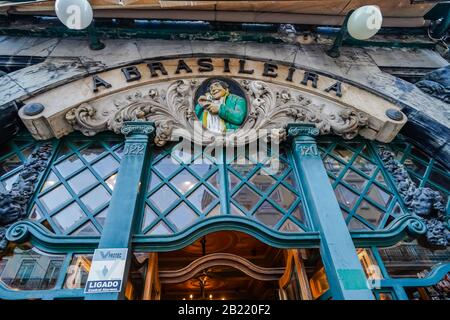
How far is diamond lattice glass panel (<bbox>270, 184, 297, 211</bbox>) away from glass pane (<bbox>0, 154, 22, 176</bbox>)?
4095mm

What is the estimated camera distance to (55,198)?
14.2ft

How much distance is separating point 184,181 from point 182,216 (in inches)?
23.9

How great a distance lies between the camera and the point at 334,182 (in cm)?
483

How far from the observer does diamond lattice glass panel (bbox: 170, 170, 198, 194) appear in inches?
180

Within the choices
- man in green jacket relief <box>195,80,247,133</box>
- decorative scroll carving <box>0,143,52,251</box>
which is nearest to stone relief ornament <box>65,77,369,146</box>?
man in green jacket relief <box>195,80,247,133</box>

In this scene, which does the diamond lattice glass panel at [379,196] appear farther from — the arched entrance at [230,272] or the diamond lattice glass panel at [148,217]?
the diamond lattice glass panel at [148,217]

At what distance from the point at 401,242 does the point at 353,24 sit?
363cm

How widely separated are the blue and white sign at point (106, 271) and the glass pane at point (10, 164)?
2.30 metres

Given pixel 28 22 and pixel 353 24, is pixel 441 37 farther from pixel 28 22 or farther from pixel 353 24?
pixel 28 22

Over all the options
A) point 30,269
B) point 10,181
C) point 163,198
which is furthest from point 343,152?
point 10,181

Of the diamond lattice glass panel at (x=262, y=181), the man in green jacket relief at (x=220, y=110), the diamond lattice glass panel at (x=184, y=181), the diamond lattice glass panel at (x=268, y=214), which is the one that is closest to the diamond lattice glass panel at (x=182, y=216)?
the diamond lattice glass panel at (x=184, y=181)

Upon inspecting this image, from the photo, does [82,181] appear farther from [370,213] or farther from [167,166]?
[370,213]

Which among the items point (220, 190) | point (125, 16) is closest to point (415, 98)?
point (220, 190)

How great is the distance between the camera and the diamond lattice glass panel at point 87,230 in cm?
400
